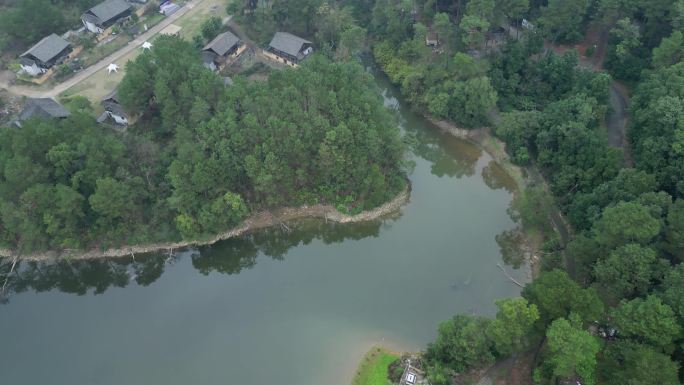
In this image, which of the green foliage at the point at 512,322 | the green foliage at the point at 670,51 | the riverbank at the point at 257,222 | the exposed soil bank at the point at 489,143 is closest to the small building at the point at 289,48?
the exposed soil bank at the point at 489,143

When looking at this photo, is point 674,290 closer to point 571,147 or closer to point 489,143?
point 571,147

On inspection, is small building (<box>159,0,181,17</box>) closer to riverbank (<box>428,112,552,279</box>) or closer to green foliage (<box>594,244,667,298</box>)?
riverbank (<box>428,112,552,279</box>)

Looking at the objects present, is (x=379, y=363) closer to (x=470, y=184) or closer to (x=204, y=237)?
(x=204, y=237)

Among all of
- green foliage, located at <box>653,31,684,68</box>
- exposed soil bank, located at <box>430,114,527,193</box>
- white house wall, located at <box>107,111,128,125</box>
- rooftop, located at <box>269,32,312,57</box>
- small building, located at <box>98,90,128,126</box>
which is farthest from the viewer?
rooftop, located at <box>269,32,312,57</box>

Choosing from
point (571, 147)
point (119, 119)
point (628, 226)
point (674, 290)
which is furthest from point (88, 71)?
point (674, 290)

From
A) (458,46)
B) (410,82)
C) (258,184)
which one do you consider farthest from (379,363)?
(458,46)

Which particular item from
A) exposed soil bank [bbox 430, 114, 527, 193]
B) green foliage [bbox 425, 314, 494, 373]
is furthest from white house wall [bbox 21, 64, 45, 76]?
green foliage [bbox 425, 314, 494, 373]
